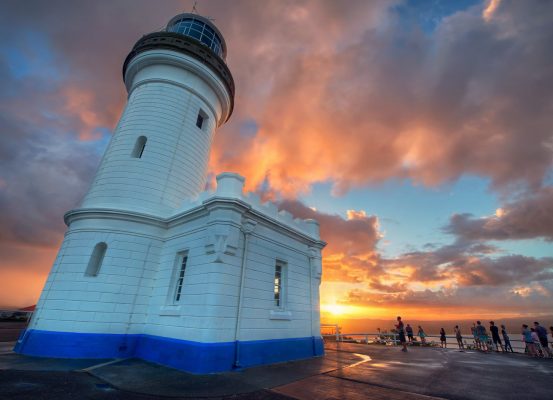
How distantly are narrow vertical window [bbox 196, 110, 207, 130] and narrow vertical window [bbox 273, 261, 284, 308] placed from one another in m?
8.87

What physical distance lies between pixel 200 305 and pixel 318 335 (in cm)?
644

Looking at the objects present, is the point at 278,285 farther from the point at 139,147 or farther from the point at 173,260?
the point at 139,147

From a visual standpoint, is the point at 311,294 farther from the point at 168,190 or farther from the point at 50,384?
the point at 50,384

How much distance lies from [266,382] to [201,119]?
13089mm

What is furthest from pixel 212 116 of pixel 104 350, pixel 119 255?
pixel 104 350

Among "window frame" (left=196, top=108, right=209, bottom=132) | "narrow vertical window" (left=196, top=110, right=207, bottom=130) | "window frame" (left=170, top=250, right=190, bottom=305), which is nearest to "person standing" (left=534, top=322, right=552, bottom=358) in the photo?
"window frame" (left=170, top=250, right=190, bottom=305)

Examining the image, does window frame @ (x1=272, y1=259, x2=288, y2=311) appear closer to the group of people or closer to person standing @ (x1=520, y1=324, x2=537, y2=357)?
the group of people

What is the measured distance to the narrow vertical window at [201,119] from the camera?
1454 centimetres

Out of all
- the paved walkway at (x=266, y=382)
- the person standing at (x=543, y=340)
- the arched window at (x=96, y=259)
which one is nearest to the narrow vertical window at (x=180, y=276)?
the paved walkway at (x=266, y=382)

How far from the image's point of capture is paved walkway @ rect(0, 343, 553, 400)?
18.7ft

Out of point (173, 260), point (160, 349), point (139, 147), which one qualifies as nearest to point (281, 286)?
point (173, 260)

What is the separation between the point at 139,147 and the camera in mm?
12453

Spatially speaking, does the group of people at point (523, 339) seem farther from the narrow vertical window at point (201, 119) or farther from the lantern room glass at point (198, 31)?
the lantern room glass at point (198, 31)

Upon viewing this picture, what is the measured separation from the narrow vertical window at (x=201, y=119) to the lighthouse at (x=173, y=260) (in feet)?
1.86
